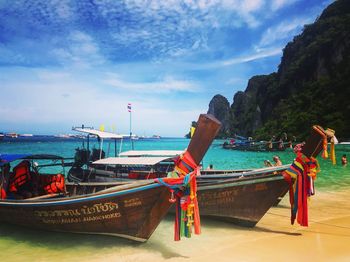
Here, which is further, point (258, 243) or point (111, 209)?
point (258, 243)

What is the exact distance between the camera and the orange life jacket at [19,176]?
32.8ft

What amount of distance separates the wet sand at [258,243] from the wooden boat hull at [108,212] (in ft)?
2.09

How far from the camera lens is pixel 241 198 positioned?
8859 mm

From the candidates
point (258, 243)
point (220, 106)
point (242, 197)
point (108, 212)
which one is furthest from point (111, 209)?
point (220, 106)

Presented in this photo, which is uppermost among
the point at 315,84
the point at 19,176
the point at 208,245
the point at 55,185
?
the point at 315,84

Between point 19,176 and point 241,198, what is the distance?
6891 mm

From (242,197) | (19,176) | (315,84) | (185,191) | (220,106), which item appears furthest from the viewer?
(220,106)

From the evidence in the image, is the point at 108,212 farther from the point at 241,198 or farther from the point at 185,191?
the point at 241,198

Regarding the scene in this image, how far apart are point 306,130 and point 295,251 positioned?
54.1 metres

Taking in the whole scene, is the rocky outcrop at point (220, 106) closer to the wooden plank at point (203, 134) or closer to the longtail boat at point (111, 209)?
the longtail boat at point (111, 209)

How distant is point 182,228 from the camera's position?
631cm

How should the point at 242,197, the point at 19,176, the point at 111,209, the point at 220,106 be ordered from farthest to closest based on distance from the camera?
1. the point at 220,106
2. the point at 19,176
3. the point at 242,197
4. the point at 111,209

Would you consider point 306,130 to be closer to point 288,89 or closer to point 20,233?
point 288,89

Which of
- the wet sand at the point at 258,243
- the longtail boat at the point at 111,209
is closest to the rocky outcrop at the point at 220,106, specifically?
the wet sand at the point at 258,243
